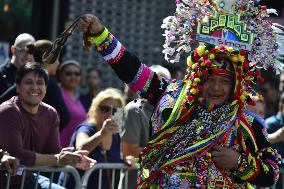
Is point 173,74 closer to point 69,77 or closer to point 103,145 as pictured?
point 69,77

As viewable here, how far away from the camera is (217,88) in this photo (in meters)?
4.90

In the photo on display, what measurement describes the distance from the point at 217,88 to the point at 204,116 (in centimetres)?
20

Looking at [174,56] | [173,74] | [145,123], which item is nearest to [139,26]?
[173,74]

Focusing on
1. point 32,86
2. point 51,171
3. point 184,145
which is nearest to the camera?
point 184,145

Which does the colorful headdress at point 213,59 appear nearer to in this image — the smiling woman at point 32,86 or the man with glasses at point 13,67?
the smiling woman at point 32,86

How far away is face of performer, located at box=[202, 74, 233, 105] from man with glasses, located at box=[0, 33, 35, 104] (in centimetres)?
224

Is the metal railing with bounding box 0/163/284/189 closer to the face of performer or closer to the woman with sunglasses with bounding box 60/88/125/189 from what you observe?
the woman with sunglasses with bounding box 60/88/125/189

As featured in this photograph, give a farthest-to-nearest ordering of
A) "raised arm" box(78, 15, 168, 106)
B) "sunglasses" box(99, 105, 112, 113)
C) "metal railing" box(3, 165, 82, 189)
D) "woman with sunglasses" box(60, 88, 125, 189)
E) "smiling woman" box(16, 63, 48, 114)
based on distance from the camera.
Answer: "sunglasses" box(99, 105, 112, 113)
"woman with sunglasses" box(60, 88, 125, 189)
"smiling woman" box(16, 63, 48, 114)
"metal railing" box(3, 165, 82, 189)
"raised arm" box(78, 15, 168, 106)

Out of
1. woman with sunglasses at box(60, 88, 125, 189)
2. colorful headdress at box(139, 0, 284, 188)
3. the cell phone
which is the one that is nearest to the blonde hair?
woman with sunglasses at box(60, 88, 125, 189)

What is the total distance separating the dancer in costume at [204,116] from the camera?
4.85 metres

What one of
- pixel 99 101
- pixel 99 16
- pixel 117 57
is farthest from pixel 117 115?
pixel 99 16

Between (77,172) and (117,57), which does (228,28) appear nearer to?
(117,57)

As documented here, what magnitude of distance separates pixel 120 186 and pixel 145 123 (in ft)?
2.33

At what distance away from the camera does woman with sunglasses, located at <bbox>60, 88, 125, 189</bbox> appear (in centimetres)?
658
